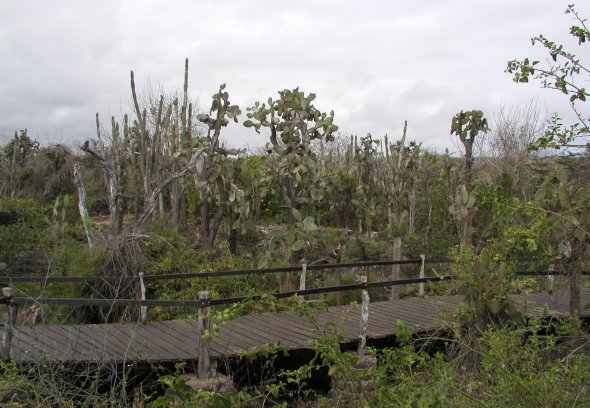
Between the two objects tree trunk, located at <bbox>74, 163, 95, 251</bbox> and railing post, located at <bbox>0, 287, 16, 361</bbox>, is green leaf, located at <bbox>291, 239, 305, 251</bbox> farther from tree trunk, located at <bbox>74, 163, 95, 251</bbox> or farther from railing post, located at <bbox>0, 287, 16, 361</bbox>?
railing post, located at <bbox>0, 287, 16, 361</bbox>

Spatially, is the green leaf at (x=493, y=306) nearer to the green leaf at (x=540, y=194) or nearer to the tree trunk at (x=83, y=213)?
the green leaf at (x=540, y=194)

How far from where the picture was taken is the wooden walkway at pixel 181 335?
20.8 ft

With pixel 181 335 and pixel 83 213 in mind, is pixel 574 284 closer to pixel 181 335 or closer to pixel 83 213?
pixel 181 335

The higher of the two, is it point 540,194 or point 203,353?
point 540,194

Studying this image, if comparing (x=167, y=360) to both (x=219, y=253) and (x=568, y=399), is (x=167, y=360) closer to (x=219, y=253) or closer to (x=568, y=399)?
(x=568, y=399)

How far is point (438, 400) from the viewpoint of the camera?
3299 millimetres

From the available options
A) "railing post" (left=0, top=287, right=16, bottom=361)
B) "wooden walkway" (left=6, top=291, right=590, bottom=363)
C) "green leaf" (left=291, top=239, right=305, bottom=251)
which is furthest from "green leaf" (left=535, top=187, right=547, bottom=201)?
"railing post" (left=0, top=287, right=16, bottom=361)

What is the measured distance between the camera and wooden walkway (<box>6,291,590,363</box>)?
6.33 m

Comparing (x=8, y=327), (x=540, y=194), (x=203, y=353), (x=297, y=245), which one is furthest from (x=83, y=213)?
(x=540, y=194)

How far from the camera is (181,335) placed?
25.1 ft

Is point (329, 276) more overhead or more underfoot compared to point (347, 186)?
more underfoot

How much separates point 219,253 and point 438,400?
35.8 ft

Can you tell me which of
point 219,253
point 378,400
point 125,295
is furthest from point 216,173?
point 378,400

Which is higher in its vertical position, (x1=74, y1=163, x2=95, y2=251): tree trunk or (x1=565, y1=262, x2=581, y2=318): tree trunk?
(x1=74, y1=163, x2=95, y2=251): tree trunk
